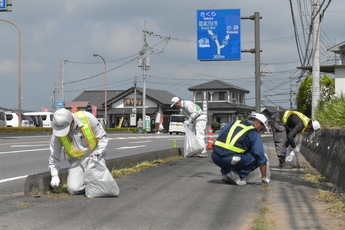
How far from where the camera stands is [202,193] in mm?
7039

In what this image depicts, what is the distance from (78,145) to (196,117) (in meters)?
7.32

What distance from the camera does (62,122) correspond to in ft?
19.7

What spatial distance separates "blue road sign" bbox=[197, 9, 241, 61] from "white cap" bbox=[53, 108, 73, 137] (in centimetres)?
1642

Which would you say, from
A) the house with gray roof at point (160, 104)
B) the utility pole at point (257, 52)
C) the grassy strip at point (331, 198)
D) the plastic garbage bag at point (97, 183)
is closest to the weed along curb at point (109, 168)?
the plastic garbage bag at point (97, 183)

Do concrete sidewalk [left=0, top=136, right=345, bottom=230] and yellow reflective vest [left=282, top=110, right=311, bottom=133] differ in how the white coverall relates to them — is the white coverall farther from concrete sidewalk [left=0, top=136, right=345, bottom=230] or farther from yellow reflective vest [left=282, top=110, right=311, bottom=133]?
concrete sidewalk [left=0, top=136, right=345, bottom=230]

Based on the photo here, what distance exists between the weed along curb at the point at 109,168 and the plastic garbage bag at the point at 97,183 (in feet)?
2.31

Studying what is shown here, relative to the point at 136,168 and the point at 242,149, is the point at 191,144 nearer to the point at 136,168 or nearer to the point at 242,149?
the point at 136,168

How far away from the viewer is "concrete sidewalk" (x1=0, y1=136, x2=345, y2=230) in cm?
491

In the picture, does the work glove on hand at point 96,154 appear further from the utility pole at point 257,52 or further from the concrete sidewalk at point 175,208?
the utility pole at point 257,52

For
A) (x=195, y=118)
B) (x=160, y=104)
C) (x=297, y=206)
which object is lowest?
(x=297, y=206)

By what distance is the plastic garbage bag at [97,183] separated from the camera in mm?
6391

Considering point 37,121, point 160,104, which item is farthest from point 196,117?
point 160,104

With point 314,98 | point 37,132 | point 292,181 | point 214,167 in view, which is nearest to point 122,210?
point 292,181

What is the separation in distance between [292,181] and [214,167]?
→ 2792 mm
